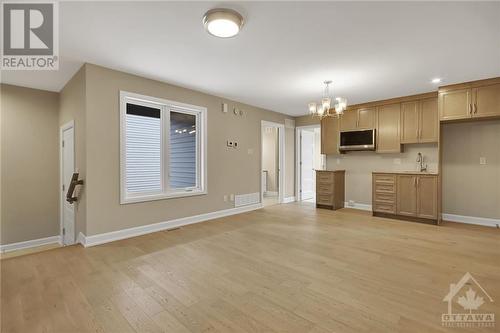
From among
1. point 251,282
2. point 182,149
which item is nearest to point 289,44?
point 251,282

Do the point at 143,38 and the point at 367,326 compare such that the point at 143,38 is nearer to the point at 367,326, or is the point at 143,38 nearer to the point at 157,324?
the point at 157,324

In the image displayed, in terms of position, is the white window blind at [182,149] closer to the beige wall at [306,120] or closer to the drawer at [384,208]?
the beige wall at [306,120]

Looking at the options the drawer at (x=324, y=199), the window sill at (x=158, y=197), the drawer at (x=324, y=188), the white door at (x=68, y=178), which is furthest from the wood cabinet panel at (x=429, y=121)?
the white door at (x=68, y=178)

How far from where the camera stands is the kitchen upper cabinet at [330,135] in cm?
605

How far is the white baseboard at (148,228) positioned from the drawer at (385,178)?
3.13 metres

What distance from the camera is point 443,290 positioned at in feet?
7.11

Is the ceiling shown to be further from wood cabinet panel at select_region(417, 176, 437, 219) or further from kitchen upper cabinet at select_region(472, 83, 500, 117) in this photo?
wood cabinet panel at select_region(417, 176, 437, 219)

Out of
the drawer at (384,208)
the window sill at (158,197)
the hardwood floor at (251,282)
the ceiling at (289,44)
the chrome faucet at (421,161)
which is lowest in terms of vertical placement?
the hardwood floor at (251,282)

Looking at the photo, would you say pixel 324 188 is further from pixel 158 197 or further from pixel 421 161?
pixel 158 197

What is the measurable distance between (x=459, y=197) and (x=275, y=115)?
444cm

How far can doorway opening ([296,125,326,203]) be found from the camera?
7172 mm

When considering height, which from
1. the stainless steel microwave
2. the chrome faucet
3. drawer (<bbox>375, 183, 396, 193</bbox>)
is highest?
the stainless steel microwave

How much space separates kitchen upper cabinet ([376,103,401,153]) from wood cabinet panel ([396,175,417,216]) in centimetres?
75

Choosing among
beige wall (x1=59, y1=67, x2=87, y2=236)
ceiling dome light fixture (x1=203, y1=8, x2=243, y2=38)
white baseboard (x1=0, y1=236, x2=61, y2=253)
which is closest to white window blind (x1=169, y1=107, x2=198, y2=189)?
beige wall (x1=59, y1=67, x2=87, y2=236)
